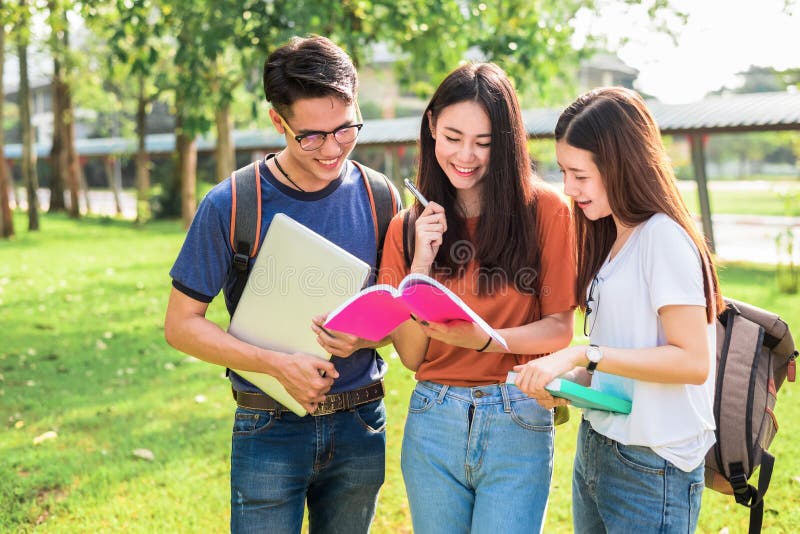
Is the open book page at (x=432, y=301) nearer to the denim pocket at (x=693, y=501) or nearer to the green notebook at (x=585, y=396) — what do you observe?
the green notebook at (x=585, y=396)

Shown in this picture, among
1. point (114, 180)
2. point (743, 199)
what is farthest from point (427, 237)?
point (743, 199)

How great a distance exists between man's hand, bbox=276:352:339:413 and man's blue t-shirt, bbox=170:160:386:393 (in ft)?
0.53

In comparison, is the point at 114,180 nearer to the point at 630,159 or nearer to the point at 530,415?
the point at 530,415

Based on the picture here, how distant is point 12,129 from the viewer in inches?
2247

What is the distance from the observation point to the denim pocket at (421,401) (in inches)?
84.2

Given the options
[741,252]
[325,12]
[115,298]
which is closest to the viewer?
[325,12]

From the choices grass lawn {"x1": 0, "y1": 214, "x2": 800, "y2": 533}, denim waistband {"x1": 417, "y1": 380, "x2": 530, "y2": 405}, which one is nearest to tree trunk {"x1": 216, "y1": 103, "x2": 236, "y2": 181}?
grass lawn {"x1": 0, "y1": 214, "x2": 800, "y2": 533}

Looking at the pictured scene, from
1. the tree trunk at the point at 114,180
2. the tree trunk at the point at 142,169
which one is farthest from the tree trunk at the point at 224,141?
the tree trunk at the point at 114,180

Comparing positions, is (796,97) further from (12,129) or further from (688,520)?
(12,129)

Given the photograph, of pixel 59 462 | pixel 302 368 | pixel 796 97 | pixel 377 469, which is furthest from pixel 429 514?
pixel 796 97

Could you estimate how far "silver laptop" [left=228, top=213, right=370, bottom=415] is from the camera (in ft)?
6.93

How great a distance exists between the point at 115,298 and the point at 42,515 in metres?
6.26

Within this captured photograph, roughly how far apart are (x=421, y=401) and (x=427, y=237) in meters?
0.45

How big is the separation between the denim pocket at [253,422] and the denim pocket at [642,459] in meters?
0.95
